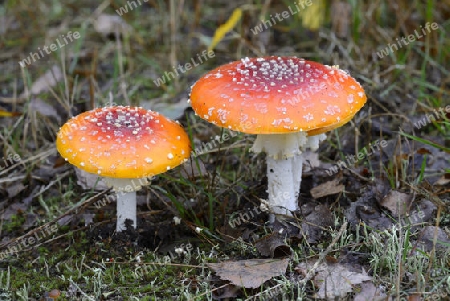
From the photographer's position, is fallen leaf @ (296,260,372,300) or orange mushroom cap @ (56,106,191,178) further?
orange mushroom cap @ (56,106,191,178)

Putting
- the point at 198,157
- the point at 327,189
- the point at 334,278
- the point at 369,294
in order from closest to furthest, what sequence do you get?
the point at 369,294 → the point at 334,278 → the point at 327,189 → the point at 198,157

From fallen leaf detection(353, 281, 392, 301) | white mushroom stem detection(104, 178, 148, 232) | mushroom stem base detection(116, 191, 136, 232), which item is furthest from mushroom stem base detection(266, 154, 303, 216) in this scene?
mushroom stem base detection(116, 191, 136, 232)

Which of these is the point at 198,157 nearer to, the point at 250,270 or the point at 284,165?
the point at 284,165

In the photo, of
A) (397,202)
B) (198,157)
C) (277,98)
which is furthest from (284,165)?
(198,157)

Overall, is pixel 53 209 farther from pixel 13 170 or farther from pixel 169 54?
pixel 169 54

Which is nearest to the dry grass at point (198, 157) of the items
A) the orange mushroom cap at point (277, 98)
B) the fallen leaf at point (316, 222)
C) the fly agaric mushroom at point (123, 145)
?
the fallen leaf at point (316, 222)

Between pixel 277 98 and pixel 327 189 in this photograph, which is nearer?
pixel 277 98

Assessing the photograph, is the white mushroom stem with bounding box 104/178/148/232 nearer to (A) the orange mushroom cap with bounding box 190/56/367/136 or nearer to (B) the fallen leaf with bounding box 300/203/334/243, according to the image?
(A) the orange mushroom cap with bounding box 190/56/367/136

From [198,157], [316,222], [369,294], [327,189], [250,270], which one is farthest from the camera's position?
[198,157]
